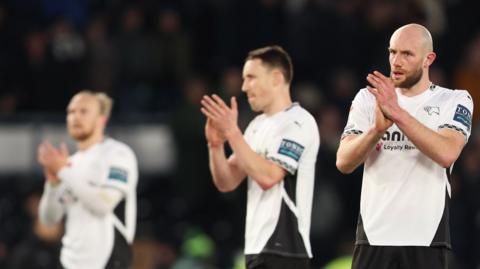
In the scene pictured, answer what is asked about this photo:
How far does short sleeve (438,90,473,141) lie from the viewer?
27.8 ft

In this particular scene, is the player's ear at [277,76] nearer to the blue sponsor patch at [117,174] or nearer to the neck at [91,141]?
the blue sponsor patch at [117,174]

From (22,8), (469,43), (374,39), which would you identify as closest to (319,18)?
(374,39)

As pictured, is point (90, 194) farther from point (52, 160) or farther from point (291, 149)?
point (291, 149)

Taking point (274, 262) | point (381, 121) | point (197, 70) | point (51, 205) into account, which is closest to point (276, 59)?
point (274, 262)

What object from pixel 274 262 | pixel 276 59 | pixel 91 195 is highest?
pixel 276 59

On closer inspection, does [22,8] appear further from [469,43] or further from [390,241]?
[390,241]

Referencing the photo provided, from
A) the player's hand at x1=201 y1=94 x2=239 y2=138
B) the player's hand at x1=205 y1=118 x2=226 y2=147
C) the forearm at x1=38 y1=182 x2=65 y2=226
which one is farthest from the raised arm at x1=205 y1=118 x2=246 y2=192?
the forearm at x1=38 y1=182 x2=65 y2=226

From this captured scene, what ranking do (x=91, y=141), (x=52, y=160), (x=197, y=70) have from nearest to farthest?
(x=52, y=160), (x=91, y=141), (x=197, y=70)

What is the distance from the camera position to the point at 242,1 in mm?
17609

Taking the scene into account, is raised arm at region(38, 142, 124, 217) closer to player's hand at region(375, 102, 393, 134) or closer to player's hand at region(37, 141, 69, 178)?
player's hand at region(37, 141, 69, 178)

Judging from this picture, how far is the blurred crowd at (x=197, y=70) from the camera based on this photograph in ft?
53.6

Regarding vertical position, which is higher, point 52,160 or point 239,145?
point 239,145

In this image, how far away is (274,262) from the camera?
960 centimetres

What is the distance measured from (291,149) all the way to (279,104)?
50 centimetres
